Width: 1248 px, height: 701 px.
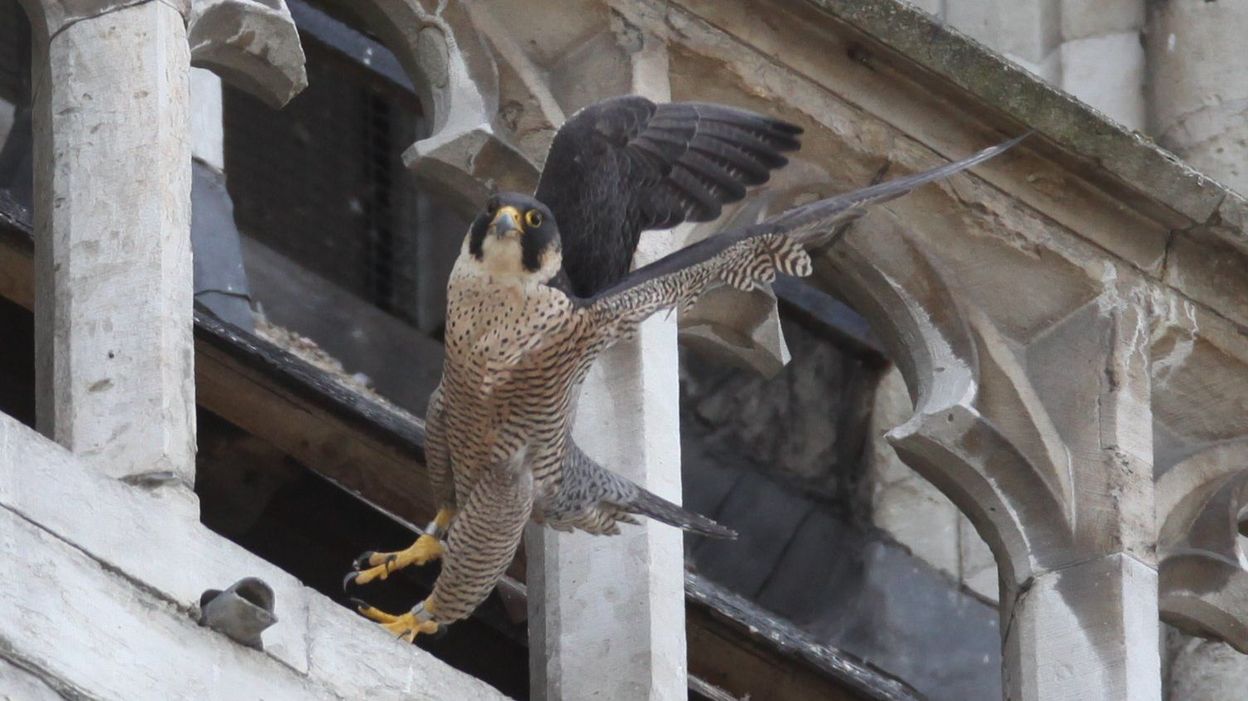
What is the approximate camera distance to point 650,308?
21.5 ft

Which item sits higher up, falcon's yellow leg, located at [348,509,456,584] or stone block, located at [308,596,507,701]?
falcon's yellow leg, located at [348,509,456,584]

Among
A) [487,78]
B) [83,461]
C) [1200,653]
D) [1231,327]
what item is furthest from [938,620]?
[83,461]

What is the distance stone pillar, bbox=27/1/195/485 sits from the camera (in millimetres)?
6125

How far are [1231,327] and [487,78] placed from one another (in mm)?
1670

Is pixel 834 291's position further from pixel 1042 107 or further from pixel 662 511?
pixel 662 511

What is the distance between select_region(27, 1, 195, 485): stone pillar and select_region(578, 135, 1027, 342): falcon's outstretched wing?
2.21 ft

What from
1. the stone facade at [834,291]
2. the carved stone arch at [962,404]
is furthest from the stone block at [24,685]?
the carved stone arch at [962,404]

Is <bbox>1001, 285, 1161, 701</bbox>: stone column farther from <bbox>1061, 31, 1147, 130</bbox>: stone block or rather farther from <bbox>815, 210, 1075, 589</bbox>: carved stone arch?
→ <bbox>1061, 31, 1147, 130</bbox>: stone block

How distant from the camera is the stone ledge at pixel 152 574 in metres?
5.77

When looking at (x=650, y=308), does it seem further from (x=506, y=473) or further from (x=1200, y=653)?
(x=1200, y=653)

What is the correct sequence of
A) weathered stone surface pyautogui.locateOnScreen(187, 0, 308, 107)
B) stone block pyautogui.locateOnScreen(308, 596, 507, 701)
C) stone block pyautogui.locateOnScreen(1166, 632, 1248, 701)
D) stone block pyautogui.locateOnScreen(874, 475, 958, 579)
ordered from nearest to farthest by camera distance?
stone block pyautogui.locateOnScreen(308, 596, 507, 701)
weathered stone surface pyautogui.locateOnScreen(187, 0, 308, 107)
stone block pyautogui.locateOnScreen(1166, 632, 1248, 701)
stone block pyautogui.locateOnScreen(874, 475, 958, 579)

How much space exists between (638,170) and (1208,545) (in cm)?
180

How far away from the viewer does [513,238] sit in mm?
6309

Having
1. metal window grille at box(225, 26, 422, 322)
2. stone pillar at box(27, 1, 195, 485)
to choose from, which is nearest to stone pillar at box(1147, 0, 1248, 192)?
metal window grille at box(225, 26, 422, 322)
